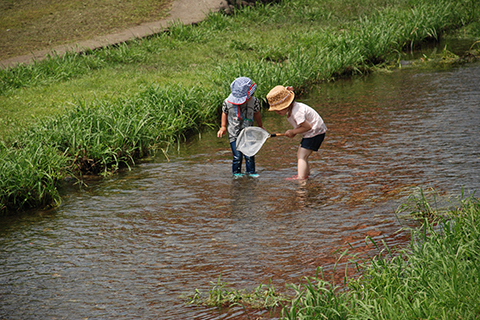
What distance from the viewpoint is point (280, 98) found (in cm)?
595

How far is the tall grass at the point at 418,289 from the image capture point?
2.88m

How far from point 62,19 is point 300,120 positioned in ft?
40.5

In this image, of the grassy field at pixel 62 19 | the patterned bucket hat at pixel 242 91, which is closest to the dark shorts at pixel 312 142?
the patterned bucket hat at pixel 242 91

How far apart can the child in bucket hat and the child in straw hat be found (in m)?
0.39

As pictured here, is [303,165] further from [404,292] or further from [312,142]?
[404,292]

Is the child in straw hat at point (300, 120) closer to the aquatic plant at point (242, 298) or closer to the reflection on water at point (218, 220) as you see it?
the reflection on water at point (218, 220)

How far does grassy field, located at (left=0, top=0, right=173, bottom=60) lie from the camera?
13945 millimetres

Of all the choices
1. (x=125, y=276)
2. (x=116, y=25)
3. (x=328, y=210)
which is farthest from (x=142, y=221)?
(x=116, y=25)

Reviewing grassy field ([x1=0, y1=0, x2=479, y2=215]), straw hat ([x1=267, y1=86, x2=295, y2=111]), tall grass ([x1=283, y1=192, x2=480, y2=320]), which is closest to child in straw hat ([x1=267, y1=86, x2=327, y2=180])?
straw hat ([x1=267, y1=86, x2=295, y2=111])

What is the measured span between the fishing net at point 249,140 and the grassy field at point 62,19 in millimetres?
8804

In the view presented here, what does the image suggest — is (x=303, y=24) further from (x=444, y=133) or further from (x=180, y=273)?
(x=180, y=273)

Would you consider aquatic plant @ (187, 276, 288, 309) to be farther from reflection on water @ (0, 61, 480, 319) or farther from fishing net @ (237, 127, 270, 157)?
fishing net @ (237, 127, 270, 157)

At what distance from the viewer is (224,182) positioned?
6.47m

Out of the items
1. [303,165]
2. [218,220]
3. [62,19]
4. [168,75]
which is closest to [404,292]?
[218,220]
